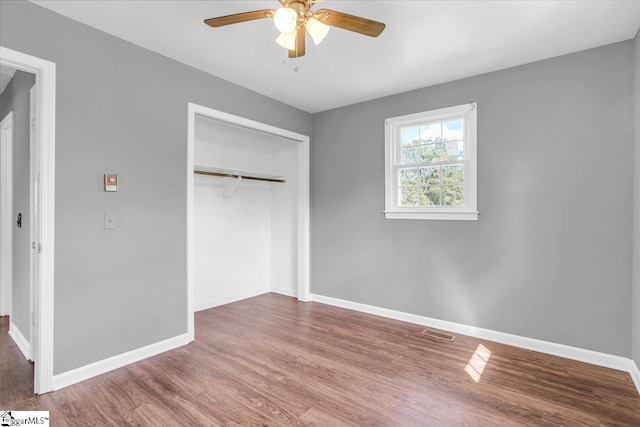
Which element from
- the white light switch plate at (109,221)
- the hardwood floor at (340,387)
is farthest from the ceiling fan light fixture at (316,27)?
the hardwood floor at (340,387)

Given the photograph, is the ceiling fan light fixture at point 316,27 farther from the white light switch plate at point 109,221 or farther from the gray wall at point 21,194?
the gray wall at point 21,194

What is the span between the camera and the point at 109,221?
263cm

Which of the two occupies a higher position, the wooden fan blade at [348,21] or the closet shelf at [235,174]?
the wooden fan blade at [348,21]

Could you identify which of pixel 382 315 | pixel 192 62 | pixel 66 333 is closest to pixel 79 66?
pixel 192 62

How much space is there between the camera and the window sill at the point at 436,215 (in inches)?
134

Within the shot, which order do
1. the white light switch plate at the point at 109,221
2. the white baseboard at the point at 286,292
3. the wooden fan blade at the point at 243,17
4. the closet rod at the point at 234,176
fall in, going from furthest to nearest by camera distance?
the white baseboard at the point at 286,292, the closet rod at the point at 234,176, the white light switch plate at the point at 109,221, the wooden fan blade at the point at 243,17

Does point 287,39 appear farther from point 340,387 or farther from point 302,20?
point 340,387

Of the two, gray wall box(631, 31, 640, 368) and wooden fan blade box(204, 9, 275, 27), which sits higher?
wooden fan blade box(204, 9, 275, 27)

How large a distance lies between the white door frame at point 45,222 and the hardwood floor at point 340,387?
0.21 metres

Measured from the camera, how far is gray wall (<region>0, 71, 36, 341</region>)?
2.91m

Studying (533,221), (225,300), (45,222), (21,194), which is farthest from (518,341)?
(21,194)

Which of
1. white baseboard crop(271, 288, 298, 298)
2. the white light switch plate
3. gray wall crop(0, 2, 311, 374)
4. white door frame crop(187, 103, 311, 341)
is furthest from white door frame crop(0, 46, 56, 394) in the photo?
white baseboard crop(271, 288, 298, 298)

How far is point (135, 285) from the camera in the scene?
280 centimetres

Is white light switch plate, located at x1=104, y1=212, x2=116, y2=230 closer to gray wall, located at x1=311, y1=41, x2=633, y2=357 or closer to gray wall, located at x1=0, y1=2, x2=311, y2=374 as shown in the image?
gray wall, located at x1=0, y1=2, x2=311, y2=374
